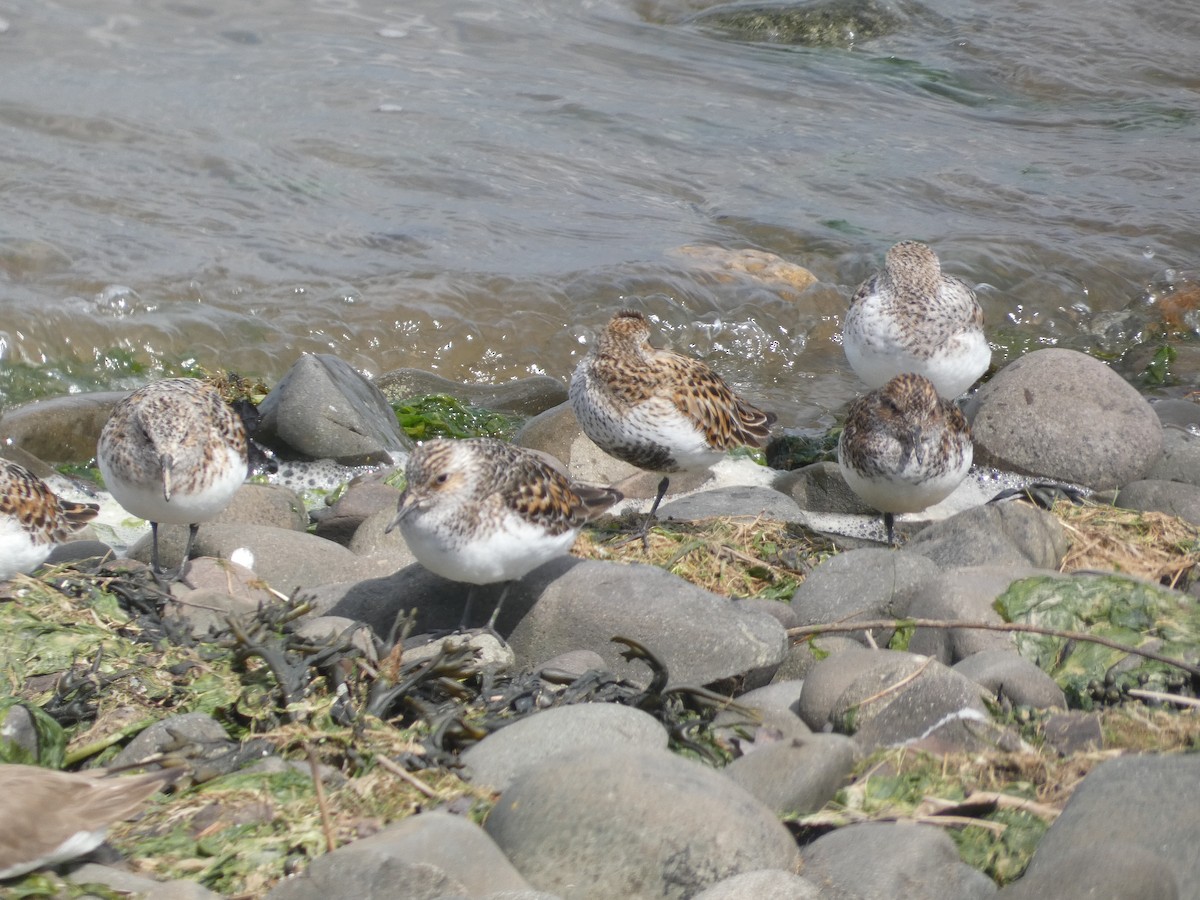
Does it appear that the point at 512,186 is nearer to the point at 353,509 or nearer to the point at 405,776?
the point at 353,509

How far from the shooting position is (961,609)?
562 cm

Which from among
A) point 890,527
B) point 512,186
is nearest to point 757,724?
point 890,527

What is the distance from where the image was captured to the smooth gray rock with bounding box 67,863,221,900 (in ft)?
11.2

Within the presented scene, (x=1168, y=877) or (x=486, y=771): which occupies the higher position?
(x=1168, y=877)

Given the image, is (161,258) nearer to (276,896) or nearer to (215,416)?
(215,416)

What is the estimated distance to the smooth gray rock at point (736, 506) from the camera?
790cm

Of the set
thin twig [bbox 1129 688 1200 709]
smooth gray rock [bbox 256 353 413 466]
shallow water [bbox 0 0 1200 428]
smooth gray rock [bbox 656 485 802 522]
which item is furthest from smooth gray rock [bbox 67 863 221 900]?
shallow water [bbox 0 0 1200 428]

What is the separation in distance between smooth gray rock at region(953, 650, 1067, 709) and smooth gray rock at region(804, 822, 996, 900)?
1.23 metres

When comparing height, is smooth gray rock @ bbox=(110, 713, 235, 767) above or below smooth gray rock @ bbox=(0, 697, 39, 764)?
below

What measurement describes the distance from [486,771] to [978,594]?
2.46 metres

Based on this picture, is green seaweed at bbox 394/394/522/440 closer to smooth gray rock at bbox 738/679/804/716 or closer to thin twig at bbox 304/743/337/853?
smooth gray rock at bbox 738/679/804/716

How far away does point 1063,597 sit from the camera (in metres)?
5.82

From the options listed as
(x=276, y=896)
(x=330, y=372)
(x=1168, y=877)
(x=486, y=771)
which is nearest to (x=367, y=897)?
(x=276, y=896)

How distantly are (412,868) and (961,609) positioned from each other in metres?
2.98
